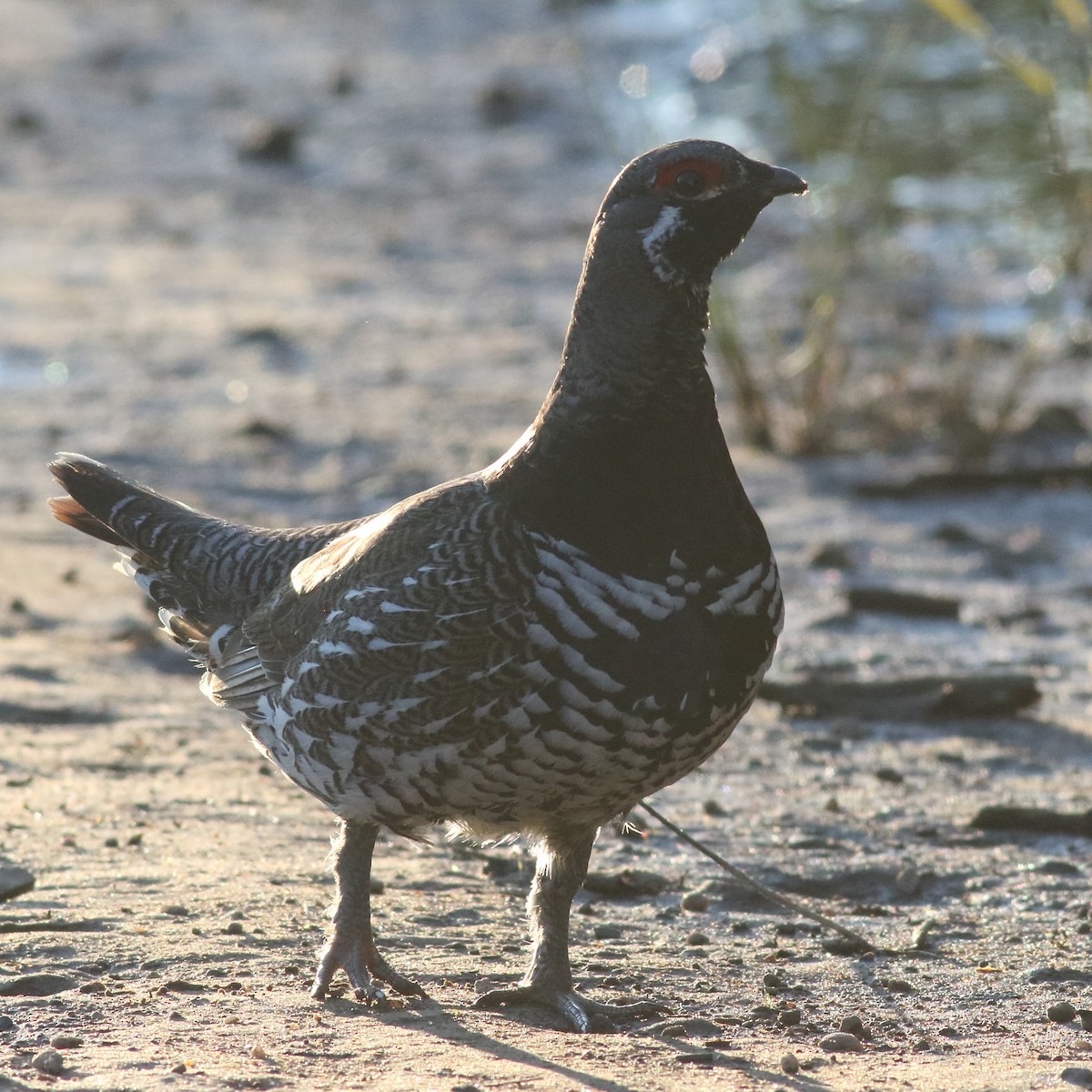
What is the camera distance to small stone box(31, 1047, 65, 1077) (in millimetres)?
4148

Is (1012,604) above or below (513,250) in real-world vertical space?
below

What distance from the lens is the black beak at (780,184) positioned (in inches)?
184

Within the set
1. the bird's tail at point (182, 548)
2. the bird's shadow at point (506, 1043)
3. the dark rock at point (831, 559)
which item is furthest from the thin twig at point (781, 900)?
the dark rock at point (831, 559)

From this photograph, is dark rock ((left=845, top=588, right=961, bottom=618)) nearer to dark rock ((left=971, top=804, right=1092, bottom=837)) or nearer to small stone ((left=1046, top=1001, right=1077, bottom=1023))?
dark rock ((left=971, top=804, right=1092, bottom=837))

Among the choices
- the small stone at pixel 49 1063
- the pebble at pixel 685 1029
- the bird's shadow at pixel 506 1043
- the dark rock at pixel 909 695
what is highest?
the dark rock at pixel 909 695

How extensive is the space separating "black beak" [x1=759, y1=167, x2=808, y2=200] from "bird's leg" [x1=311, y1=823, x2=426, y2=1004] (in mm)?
2007

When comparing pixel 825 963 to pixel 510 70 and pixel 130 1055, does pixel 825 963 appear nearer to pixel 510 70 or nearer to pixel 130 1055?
pixel 130 1055

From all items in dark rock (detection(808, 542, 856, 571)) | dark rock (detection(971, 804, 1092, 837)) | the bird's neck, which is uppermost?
the bird's neck

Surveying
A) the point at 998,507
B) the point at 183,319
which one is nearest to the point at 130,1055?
the point at 998,507

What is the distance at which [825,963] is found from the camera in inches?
204

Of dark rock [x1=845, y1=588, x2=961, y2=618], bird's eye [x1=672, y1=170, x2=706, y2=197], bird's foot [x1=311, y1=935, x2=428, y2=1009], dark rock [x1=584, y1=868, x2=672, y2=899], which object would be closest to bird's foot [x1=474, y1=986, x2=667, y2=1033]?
bird's foot [x1=311, y1=935, x2=428, y2=1009]

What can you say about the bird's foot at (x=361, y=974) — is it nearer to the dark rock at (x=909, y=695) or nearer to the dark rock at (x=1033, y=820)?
the dark rock at (x=1033, y=820)

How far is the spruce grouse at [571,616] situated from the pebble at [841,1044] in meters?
0.48

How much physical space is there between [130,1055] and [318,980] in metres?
0.69
